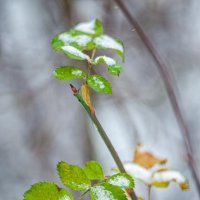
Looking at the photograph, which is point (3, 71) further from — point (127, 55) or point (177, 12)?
Result: point (177, 12)

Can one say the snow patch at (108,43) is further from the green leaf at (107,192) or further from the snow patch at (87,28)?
the green leaf at (107,192)

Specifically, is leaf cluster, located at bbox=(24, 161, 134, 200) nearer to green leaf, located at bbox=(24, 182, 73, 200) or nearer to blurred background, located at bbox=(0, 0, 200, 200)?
green leaf, located at bbox=(24, 182, 73, 200)

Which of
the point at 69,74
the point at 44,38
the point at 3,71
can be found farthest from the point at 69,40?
the point at 44,38

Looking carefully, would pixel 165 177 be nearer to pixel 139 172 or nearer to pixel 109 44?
pixel 139 172

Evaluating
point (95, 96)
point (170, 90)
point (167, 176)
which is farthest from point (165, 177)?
point (95, 96)

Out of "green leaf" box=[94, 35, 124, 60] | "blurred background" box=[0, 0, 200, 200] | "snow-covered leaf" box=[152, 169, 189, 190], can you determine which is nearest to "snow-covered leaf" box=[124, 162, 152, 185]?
"snow-covered leaf" box=[152, 169, 189, 190]

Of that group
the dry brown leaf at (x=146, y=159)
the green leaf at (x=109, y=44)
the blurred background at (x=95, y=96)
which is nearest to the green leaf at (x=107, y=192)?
the green leaf at (x=109, y=44)

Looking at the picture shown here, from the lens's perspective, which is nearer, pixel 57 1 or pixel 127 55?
pixel 57 1

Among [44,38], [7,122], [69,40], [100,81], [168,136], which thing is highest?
[44,38]
